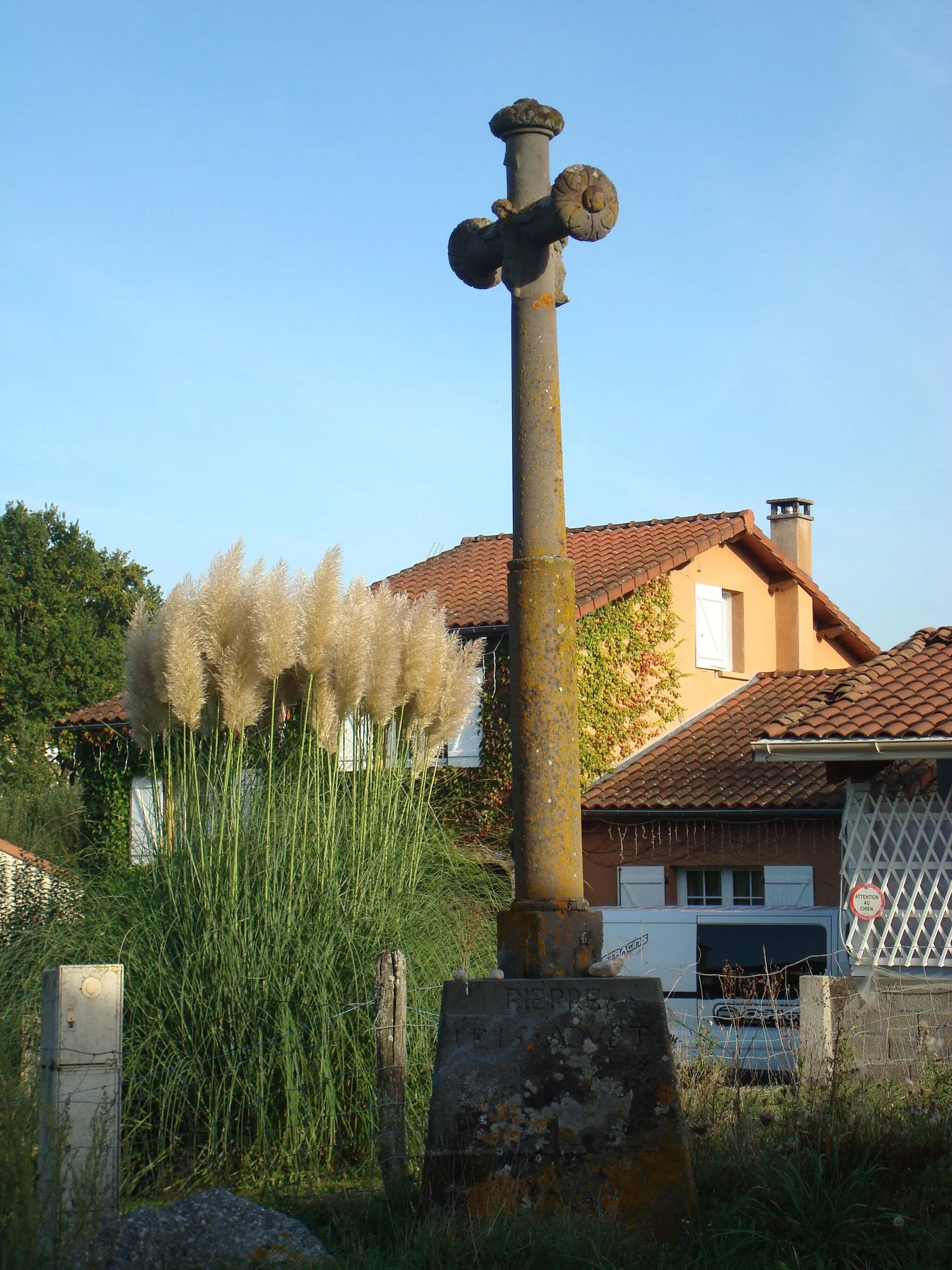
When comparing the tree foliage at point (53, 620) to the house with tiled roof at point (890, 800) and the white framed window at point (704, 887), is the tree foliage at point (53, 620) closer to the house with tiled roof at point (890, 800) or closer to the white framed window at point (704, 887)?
the white framed window at point (704, 887)

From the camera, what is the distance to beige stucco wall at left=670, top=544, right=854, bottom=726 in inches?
792

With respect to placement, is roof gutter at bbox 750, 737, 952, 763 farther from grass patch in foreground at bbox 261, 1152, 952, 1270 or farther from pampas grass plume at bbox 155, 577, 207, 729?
grass patch in foreground at bbox 261, 1152, 952, 1270

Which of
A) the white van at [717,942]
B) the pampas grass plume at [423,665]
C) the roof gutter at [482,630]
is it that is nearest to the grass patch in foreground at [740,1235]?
the pampas grass plume at [423,665]

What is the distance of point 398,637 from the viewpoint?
7109 mm

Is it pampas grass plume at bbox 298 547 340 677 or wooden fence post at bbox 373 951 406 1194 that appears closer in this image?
wooden fence post at bbox 373 951 406 1194

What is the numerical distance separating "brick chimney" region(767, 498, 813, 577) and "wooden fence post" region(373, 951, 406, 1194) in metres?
20.0

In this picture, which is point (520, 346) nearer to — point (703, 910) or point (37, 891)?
point (37, 891)

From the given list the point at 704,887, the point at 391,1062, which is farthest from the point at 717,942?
the point at 391,1062

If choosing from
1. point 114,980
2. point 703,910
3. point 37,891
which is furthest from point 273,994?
Result: point 703,910

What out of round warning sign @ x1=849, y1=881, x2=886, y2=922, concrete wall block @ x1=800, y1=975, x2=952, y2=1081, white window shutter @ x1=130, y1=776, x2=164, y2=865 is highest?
white window shutter @ x1=130, y1=776, x2=164, y2=865

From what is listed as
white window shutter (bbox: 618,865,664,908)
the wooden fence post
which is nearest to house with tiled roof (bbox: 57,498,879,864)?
white window shutter (bbox: 618,865,664,908)

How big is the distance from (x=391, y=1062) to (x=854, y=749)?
8472 millimetres

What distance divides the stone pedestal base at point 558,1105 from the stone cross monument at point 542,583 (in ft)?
0.68

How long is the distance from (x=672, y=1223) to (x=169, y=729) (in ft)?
12.1
